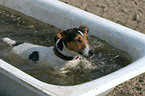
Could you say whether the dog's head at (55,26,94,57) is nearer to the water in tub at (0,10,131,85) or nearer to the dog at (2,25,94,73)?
the dog at (2,25,94,73)

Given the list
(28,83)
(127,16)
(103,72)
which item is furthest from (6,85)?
(127,16)

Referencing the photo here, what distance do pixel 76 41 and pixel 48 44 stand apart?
1092 millimetres

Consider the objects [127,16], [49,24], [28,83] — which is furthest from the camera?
[127,16]

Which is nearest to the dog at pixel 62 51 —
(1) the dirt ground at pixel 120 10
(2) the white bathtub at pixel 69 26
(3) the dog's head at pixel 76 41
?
(3) the dog's head at pixel 76 41

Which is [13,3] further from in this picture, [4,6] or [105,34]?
[105,34]

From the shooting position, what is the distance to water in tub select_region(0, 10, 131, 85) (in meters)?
2.89

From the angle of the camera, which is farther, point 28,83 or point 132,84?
point 132,84

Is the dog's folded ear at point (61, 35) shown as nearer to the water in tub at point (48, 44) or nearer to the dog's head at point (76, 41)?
the dog's head at point (76, 41)

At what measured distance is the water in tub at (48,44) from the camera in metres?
2.89

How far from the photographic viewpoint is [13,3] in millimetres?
4312

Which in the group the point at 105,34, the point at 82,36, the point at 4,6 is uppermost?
the point at 82,36

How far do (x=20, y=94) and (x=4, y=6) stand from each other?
8.06ft

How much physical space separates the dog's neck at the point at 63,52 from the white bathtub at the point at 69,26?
22.0 inches

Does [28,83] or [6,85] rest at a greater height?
[28,83]
